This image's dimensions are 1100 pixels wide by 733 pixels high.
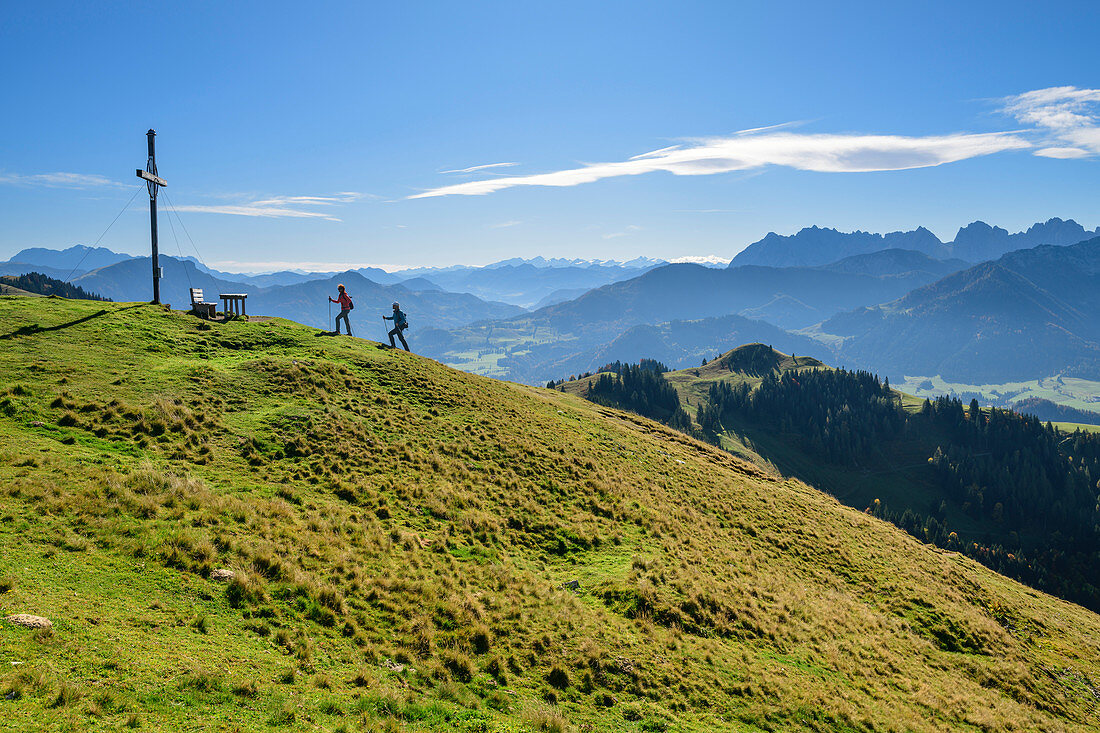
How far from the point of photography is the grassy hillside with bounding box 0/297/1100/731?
36.5 ft

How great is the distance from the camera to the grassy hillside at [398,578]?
11117 mm

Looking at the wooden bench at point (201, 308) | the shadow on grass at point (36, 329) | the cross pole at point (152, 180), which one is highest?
Answer: the cross pole at point (152, 180)

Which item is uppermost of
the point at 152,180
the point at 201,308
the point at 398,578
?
the point at 152,180

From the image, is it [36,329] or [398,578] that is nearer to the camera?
[398,578]

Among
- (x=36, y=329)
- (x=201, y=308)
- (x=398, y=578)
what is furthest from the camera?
(x=201, y=308)

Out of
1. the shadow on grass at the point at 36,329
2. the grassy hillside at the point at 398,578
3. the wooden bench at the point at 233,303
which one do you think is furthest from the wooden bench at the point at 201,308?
the shadow on grass at the point at 36,329

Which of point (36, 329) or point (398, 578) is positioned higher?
point (36, 329)

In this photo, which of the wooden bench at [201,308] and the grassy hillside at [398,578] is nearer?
the grassy hillside at [398,578]

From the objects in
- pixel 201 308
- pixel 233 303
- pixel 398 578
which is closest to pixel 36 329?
pixel 201 308

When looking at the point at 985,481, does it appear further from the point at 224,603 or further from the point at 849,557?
the point at 224,603

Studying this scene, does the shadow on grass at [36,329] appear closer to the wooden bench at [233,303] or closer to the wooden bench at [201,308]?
the wooden bench at [201,308]

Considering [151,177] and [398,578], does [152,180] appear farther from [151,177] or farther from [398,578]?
[398,578]

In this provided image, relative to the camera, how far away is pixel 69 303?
102 feet

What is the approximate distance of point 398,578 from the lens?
53.3ft
